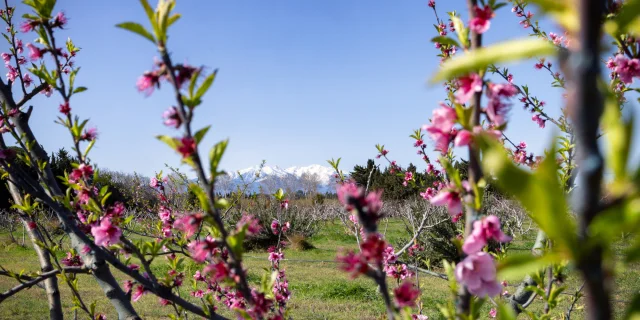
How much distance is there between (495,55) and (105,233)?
5.45 feet

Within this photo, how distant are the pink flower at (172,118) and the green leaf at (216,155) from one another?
4.6 inches

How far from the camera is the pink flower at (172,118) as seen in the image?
3.43 ft

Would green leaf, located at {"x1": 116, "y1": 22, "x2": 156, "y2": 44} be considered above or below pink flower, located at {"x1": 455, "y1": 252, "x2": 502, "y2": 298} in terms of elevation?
above

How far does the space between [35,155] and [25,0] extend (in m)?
0.85

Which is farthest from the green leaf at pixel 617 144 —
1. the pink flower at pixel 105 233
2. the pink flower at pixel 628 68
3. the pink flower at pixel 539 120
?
the pink flower at pixel 539 120

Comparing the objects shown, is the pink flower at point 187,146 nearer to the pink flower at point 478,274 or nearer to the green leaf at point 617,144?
the pink flower at point 478,274

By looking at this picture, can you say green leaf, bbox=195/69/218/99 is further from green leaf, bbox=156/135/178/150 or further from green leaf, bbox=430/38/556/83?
green leaf, bbox=430/38/556/83

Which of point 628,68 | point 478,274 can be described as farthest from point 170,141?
point 628,68

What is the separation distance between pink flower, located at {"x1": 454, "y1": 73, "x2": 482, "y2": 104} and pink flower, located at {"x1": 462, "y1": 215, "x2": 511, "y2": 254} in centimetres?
29

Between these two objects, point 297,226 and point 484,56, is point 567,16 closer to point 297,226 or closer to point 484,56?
point 484,56

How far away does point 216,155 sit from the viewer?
103 centimetres

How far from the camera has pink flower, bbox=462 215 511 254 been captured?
0.90 metres

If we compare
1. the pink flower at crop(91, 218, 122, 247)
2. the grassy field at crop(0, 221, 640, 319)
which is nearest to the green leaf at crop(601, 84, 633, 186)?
the pink flower at crop(91, 218, 122, 247)

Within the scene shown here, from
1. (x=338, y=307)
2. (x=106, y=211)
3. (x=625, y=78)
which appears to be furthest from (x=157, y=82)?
(x=338, y=307)
